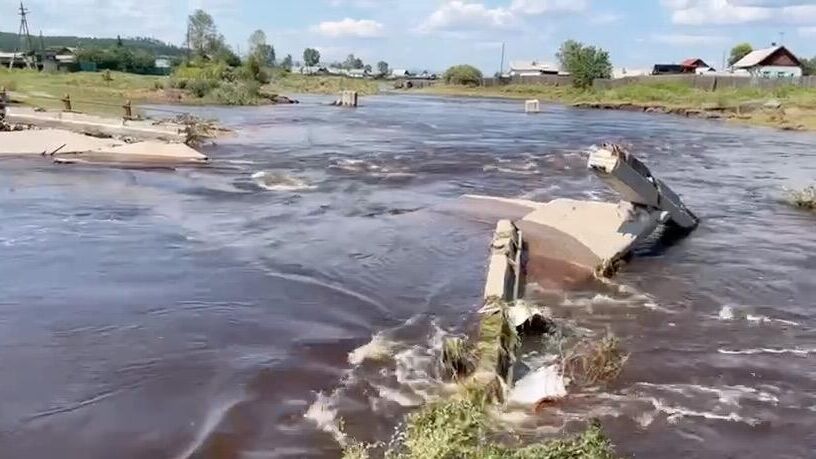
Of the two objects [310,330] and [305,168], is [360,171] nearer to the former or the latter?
[305,168]

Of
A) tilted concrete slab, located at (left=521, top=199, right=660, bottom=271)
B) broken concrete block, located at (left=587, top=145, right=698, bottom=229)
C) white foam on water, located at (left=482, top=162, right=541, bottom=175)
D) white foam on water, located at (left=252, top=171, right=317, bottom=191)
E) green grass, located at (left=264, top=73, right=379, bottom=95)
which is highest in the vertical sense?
broken concrete block, located at (left=587, top=145, right=698, bottom=229)

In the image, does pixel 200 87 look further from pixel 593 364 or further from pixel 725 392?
pixel 725 392

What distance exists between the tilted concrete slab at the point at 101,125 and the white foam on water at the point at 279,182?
678cm

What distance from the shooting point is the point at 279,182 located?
21188 millimetres

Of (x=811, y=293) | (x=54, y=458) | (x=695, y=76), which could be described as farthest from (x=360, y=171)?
(x=695, y=76)

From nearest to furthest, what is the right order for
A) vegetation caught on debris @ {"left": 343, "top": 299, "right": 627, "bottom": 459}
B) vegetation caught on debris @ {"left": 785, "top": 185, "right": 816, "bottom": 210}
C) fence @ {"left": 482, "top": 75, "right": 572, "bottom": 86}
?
vegetation caught on debris @ {"left": 343, "top": 299, "right": 627, "bottom": 459} → vegetation caught on debris @ {"left": 785, "top": 185, "right": 816, "bottom": 210} → fence @ {"left": 482, "top": 75, "right": 572, "bottom": 86}

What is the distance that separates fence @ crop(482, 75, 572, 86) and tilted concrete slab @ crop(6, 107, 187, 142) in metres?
66.2

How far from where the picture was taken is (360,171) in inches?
947

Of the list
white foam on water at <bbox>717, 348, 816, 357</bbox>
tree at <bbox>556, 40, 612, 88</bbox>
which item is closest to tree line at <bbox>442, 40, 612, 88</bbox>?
tree at <bbox>556, 40, 612, 88</bbox>

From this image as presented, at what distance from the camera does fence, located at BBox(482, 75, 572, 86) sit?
91.5m

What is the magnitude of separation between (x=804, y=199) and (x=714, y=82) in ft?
170

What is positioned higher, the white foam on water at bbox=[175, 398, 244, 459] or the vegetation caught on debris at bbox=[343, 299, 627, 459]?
the vegetation caught on debris at bbox=[343, 299, 627, 459]

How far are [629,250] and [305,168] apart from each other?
43.1 ft

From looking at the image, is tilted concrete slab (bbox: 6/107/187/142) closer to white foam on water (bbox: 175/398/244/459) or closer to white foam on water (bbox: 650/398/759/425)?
white foam on water (bbox: 175/398/244/459)
